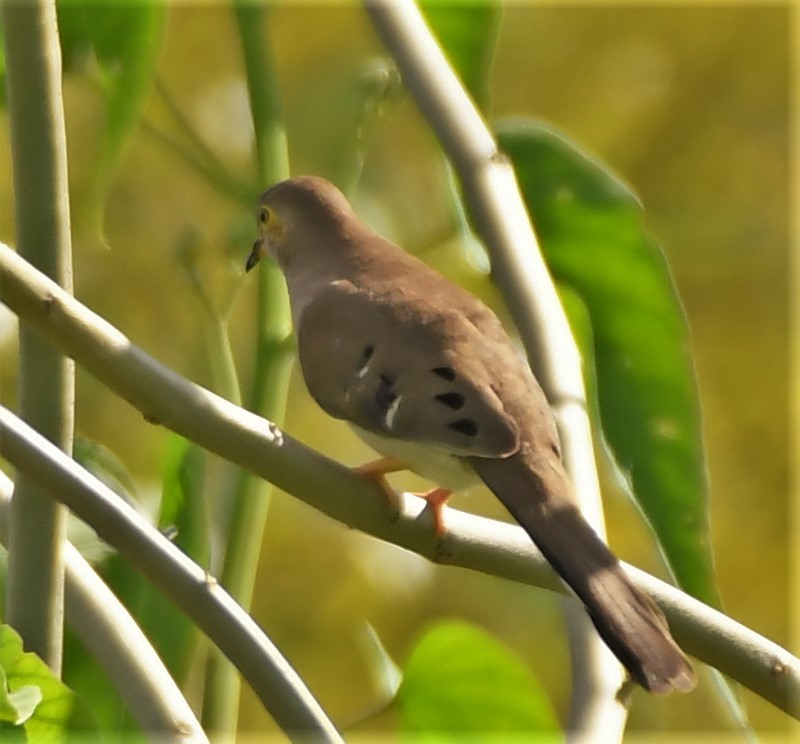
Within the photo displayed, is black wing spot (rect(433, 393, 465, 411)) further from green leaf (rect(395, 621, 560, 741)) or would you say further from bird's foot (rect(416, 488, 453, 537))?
green leaf (rect(395, 621, 560, 741))

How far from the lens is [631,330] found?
1.27 m

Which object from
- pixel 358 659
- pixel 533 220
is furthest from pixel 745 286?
pixel 533 220

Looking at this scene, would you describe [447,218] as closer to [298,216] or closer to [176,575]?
[298,216]

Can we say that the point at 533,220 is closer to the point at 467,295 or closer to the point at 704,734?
the point at 467,295

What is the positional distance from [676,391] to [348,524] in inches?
17.1

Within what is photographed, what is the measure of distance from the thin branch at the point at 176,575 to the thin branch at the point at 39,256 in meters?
0.10

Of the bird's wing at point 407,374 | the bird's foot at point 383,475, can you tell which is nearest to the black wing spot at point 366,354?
the bird's wing at point 407,374

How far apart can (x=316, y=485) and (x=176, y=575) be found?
0.39 ft

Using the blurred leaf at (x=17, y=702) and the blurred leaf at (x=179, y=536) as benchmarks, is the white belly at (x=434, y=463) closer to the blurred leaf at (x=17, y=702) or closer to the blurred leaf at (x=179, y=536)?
the blurred leaf at (x=179, y=536)

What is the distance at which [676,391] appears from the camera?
1224 millimetres

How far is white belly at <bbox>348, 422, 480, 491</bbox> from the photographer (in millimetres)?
1136

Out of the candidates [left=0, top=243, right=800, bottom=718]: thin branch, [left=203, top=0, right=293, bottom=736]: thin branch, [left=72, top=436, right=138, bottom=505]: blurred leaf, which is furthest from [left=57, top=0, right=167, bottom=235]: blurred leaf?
[left=0, top=243, right=800, bottom=718]: thin branch

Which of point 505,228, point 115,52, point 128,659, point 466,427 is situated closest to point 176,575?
point 128,659

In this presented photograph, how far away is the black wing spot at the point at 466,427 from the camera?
3.63 ft
